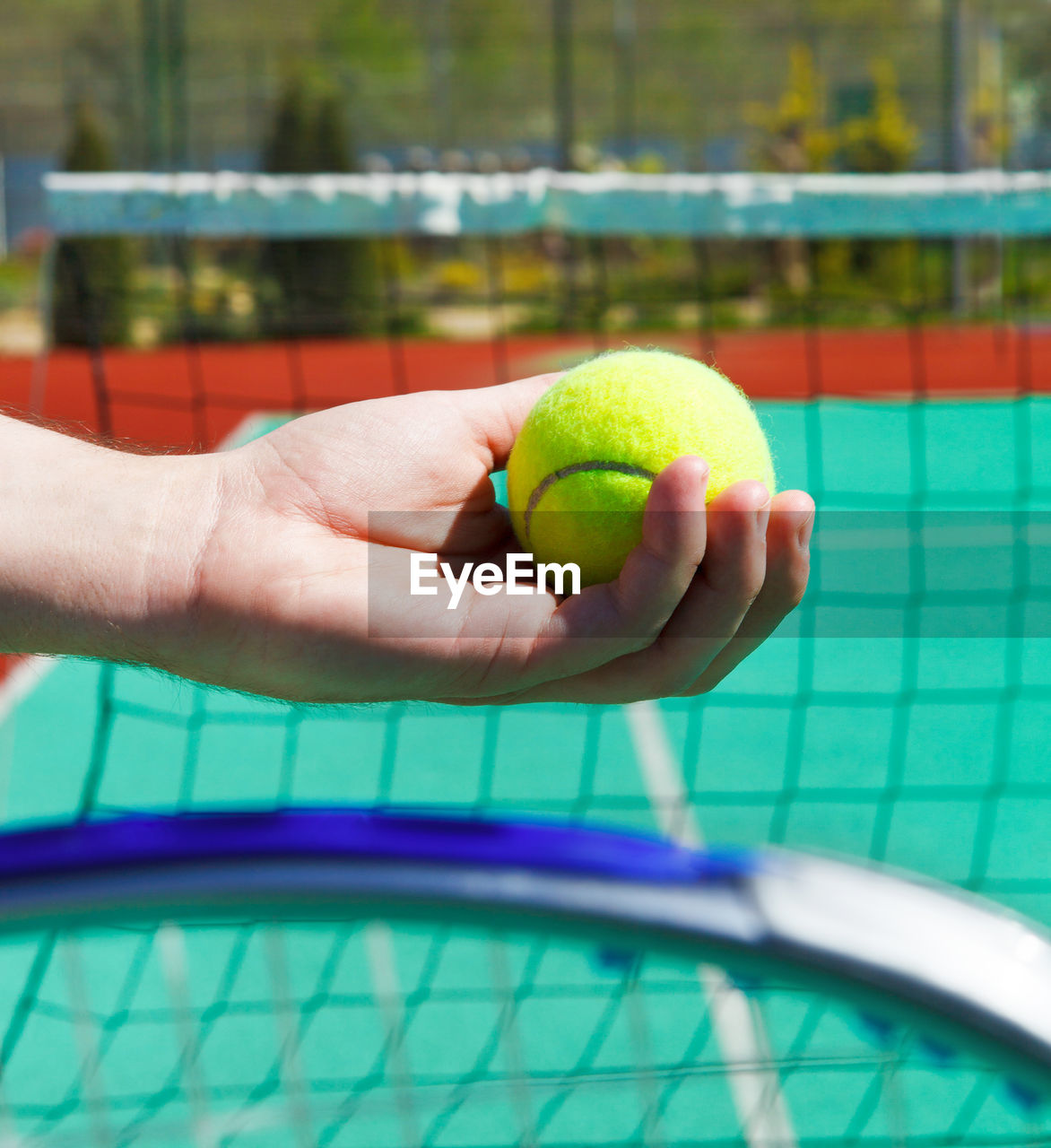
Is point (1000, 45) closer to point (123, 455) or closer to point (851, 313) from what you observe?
point (851, 313)

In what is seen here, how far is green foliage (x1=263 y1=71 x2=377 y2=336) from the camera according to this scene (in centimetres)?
1102

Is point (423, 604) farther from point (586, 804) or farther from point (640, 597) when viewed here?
point (586, 804)

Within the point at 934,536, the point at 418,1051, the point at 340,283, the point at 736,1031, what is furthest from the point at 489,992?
the point at 340,283

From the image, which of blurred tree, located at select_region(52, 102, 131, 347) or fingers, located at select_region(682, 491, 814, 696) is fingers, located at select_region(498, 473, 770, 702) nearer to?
fingers, located at select_region(682, 491, 814, 696)

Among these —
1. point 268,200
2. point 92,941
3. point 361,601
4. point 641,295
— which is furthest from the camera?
point 641,295

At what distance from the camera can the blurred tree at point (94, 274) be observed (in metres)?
10.2

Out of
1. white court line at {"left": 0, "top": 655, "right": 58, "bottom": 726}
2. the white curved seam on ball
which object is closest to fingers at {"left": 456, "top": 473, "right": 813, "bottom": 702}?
the white curved seam on ball

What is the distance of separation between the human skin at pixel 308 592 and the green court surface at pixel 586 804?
206 mm

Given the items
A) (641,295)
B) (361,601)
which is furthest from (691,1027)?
(641,295)

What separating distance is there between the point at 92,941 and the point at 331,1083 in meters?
0.65

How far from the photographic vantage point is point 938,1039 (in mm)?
524

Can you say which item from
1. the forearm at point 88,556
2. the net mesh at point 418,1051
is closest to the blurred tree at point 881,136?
the net mesh at point 418,1051

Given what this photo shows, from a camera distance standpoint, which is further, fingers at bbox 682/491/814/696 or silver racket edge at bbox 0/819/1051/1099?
fingers at bbox 682/491/814/696

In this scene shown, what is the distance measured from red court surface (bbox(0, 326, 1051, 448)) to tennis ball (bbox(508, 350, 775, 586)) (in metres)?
6.16
